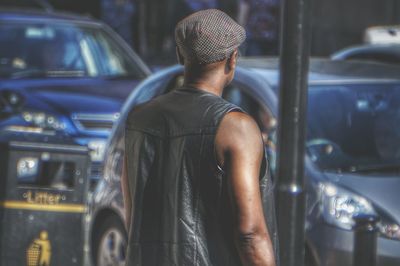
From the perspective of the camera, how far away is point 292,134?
16.4ft

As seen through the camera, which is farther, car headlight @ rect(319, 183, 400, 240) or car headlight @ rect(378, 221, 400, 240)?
car headlight @ rect(319, 183, 400, 240)

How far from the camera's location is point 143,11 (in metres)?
19.4

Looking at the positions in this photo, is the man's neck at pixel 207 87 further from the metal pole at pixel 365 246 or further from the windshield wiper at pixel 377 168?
the windshield wiper at pixel 377 168

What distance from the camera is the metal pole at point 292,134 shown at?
5016mm

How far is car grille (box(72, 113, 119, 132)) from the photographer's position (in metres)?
10.1

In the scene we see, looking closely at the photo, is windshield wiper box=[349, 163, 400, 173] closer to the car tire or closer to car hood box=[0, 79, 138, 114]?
the car tire

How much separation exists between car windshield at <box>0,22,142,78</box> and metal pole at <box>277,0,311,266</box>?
5.98 m

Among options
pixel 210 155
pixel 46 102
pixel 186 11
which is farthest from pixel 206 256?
pixel 186 11

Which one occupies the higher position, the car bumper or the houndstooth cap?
the houndstooth cap

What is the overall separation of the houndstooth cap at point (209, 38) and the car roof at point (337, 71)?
111 inches

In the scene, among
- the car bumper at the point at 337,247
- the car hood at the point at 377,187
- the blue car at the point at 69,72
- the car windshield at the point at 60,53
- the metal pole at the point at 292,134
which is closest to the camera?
the metal pole at the point at 292,134

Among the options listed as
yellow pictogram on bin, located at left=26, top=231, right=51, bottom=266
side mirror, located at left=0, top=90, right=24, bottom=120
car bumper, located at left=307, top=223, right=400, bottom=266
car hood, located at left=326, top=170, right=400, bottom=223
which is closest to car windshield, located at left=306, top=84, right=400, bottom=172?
car hood, located at left=326, top=170, right=400, bottom=223

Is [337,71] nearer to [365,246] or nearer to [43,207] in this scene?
[365,246]

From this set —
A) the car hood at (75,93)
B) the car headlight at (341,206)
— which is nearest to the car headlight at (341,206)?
the car headlight at (341,206)
